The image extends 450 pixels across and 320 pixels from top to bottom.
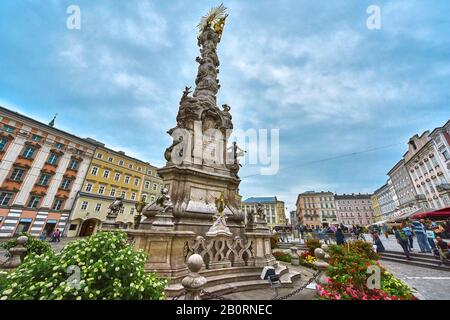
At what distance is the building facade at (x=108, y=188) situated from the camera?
29.0m

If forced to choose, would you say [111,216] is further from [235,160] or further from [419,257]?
[419,257]

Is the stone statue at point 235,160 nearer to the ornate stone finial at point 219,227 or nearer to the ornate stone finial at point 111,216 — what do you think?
the ornate stone finial at point 219,227

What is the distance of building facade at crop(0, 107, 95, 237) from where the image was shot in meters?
22.9

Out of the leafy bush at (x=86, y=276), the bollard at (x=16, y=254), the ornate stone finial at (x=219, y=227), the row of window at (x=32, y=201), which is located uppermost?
the row of window at (x=32, y=201)

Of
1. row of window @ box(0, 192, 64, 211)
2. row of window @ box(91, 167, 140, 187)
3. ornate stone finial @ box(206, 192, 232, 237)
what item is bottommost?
ornate stone finial @ box(206, 192, 232, 237)

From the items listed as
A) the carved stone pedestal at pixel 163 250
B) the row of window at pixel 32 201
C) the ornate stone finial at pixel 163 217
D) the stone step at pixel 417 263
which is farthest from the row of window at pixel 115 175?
the stone step at pixel 417 263

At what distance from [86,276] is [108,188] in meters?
36.4

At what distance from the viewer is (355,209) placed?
A: 76500 mm

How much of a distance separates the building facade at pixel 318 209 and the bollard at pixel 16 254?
79.9 metres

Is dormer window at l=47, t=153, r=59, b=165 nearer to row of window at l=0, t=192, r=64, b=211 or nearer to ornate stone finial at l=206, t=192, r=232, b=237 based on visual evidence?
row of window at l=0, t=192, r=64, b=211

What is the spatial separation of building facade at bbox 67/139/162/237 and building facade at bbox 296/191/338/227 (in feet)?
205

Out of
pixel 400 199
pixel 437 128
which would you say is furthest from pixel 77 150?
pixel 400 199

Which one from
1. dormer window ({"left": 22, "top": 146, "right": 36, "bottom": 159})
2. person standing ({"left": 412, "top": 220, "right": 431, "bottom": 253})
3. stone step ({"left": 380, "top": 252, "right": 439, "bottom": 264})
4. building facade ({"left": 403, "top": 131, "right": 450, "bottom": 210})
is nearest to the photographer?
stone step ({"left": 380, "top": 252, "right": 439, "bottom": 264})

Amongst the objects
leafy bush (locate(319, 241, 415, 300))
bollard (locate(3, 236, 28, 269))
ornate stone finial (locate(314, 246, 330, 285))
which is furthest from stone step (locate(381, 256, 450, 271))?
bollard (locate(3, 236, 28, 269))
